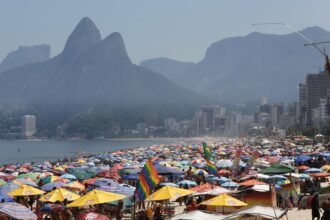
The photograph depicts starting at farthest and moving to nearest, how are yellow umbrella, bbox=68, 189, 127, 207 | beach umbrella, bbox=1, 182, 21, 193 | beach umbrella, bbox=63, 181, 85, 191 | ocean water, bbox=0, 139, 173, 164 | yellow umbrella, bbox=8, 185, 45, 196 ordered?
ocean water, bbox=0, 139, 173, 164 → beach umbrella, bbox=63, 181, 85, 191 → beach umbrella, bbox=1, 182, 21, 193 → yellow umbrella, bbox=8, 185, 45, 196 → yellow umbrella, bbox=68, 189, 127, 207

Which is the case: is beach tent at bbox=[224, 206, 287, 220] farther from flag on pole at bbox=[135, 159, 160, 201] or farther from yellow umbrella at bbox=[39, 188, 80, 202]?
yellow umbrella at bbox=[39, 188, 80, 202]

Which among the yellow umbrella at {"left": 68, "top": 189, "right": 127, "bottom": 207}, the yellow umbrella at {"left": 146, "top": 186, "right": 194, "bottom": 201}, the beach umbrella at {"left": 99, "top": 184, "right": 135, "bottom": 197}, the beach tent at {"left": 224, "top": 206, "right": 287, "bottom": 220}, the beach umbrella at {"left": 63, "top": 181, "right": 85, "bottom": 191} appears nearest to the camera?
the beach tent at {"left": 224, "top": 206, "right": 287, "bottom": 220}

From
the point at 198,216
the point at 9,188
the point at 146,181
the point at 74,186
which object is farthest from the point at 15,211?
the point at 74,186

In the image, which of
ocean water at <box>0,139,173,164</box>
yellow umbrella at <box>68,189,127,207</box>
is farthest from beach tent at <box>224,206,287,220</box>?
ocean water at <box>0,139,173,164</box>

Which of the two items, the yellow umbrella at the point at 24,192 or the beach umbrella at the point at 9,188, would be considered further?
the beach umbrella at the point at 9,188

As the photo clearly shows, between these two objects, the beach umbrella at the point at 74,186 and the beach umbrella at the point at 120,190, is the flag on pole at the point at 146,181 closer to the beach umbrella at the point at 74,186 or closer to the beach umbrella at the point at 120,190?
the beach umbrella at the point at 120,190

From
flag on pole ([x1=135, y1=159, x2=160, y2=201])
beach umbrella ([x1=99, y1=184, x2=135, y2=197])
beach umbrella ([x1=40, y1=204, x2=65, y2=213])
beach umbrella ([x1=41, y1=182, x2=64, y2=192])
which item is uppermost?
flag on pole ([x1=135, y1=159, x2=160, y2=201])

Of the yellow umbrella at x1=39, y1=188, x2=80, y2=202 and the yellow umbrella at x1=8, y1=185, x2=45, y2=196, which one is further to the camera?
the yellow umbrella at x1=8, y1=185, x2=45, y2=196

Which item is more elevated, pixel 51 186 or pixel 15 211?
pixel 15 211

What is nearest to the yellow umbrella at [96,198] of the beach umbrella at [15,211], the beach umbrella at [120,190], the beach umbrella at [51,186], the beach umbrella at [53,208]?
the beach umbrella at [53,208]

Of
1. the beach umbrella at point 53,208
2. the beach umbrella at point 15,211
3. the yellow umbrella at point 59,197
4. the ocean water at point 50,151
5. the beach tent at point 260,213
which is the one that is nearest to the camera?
the beach tent at point 260,213

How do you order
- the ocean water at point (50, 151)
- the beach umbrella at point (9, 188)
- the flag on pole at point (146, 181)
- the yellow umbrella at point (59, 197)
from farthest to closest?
the ocean water at point (50, 151) < the beach umbrella at point (9, 188) < the yellow umbrella at point (59, 197) < the flag on pole at point (146, 181)

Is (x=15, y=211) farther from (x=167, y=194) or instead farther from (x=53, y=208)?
(x=167, y=194)
